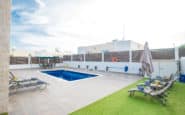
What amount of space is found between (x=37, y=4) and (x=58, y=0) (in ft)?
4.99

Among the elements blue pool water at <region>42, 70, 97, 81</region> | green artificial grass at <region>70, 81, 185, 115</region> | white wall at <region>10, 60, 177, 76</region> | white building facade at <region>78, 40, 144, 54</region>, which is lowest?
blue pool water at <region>42, 70, 97, 81</region>

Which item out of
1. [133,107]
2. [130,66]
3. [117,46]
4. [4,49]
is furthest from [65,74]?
[133,107]

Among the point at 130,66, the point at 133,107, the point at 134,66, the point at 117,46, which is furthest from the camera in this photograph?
the point at 117,46

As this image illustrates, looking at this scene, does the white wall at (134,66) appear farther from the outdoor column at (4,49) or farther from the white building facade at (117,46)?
the outdoor column at (4,49)

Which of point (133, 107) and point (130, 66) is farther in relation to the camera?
point (130, 66)

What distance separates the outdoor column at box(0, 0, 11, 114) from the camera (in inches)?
130

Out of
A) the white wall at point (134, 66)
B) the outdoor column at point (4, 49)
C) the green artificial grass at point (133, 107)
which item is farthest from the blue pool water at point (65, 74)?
the outdoor column at point (4, 49)

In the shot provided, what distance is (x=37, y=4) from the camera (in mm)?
7863

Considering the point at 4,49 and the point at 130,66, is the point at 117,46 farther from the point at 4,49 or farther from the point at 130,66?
the point at 4,49

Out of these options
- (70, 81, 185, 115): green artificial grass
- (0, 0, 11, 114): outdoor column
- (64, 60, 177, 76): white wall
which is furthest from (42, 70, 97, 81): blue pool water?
(0, 0, 11, 114): outdoor column

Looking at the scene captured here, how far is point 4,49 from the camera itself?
336 cm

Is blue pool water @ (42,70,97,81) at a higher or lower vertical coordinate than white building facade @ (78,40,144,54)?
lower

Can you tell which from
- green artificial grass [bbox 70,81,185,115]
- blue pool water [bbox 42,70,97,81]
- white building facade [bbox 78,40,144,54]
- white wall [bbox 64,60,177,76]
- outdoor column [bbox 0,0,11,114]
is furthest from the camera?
white building facade [bbox 78,40,144,54]

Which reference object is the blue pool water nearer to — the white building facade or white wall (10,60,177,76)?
white wall (10,60,177,76)
